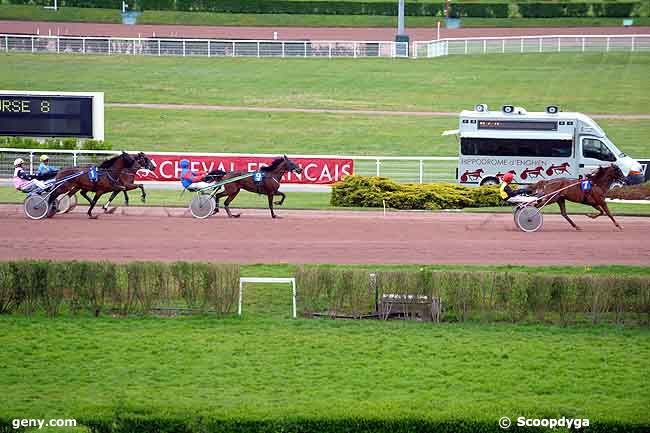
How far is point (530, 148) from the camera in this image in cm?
2822

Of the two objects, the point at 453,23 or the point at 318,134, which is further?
the point at 453,23

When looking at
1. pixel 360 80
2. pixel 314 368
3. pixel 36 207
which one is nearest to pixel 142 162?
pixel 36 207

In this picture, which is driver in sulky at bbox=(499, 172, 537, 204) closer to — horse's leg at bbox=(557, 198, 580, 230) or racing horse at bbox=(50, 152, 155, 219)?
horse's leg at bbox=(557, 198, 580, 230)

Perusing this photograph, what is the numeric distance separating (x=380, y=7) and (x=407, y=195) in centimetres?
3646

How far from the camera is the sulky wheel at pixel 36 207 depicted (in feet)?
70.9

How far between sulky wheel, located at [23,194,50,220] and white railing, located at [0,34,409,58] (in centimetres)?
2853

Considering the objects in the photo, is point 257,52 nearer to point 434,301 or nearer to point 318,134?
point 318,134

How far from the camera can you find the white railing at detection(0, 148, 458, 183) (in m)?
27.2

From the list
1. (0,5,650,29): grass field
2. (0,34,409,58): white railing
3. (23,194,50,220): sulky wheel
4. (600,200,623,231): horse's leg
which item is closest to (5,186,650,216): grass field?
(600,200,623,231): horse's leg

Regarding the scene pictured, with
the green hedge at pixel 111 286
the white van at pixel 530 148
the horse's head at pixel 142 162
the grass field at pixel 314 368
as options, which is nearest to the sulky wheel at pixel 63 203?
the horse's head at pixel 142 162

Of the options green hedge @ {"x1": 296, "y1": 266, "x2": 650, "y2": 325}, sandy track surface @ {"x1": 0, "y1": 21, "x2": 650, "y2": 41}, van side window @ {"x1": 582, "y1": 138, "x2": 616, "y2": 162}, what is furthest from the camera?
sandy track surface @ {"x1": 0, "y1": 21, "x2": 650, "y2": 41}

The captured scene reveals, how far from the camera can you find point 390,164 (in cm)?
3045

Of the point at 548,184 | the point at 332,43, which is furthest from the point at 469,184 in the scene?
the point at 332,43

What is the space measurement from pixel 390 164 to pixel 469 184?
2.84 metres
